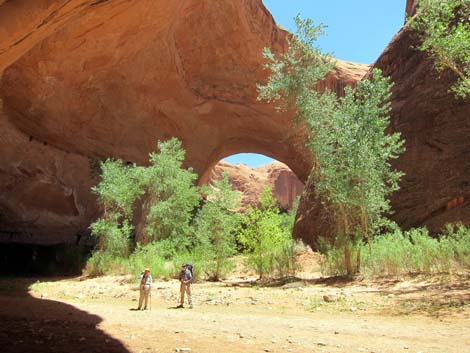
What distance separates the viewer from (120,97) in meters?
20.5

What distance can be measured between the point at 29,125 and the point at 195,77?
8.66m

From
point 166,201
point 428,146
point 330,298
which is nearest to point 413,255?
point 330,298

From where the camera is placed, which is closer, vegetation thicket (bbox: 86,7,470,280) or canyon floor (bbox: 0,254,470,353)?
canyon floor (bbox: 0,254,470,353)

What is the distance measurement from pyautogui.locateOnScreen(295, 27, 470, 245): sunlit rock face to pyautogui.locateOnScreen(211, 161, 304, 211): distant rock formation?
26824mm

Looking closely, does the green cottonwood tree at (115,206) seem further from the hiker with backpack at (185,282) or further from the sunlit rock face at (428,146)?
the hiker with backpack at (185,282)

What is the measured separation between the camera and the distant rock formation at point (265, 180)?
43.2 metres

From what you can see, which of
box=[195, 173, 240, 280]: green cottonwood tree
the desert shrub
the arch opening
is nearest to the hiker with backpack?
box=[195, 173, 240, 280]: green cottonwood tree

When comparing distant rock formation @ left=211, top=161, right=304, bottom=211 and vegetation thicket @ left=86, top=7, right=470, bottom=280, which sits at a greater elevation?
distant rock formation @ left=211, top=161, right=304, bottom=211

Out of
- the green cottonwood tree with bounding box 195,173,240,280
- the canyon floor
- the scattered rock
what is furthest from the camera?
the green cottonwood tree with bounding box 195,173,240,280

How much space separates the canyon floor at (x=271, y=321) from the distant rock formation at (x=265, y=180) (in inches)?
1290

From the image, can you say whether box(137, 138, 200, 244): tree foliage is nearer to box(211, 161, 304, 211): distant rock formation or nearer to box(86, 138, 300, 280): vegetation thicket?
box(86, 138, 300, 280): vegetation thicket

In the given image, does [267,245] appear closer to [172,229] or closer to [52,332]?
[172,229]

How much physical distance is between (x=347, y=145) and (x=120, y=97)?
13.0 meters

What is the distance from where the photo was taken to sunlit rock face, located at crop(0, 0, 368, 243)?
1697 cm
